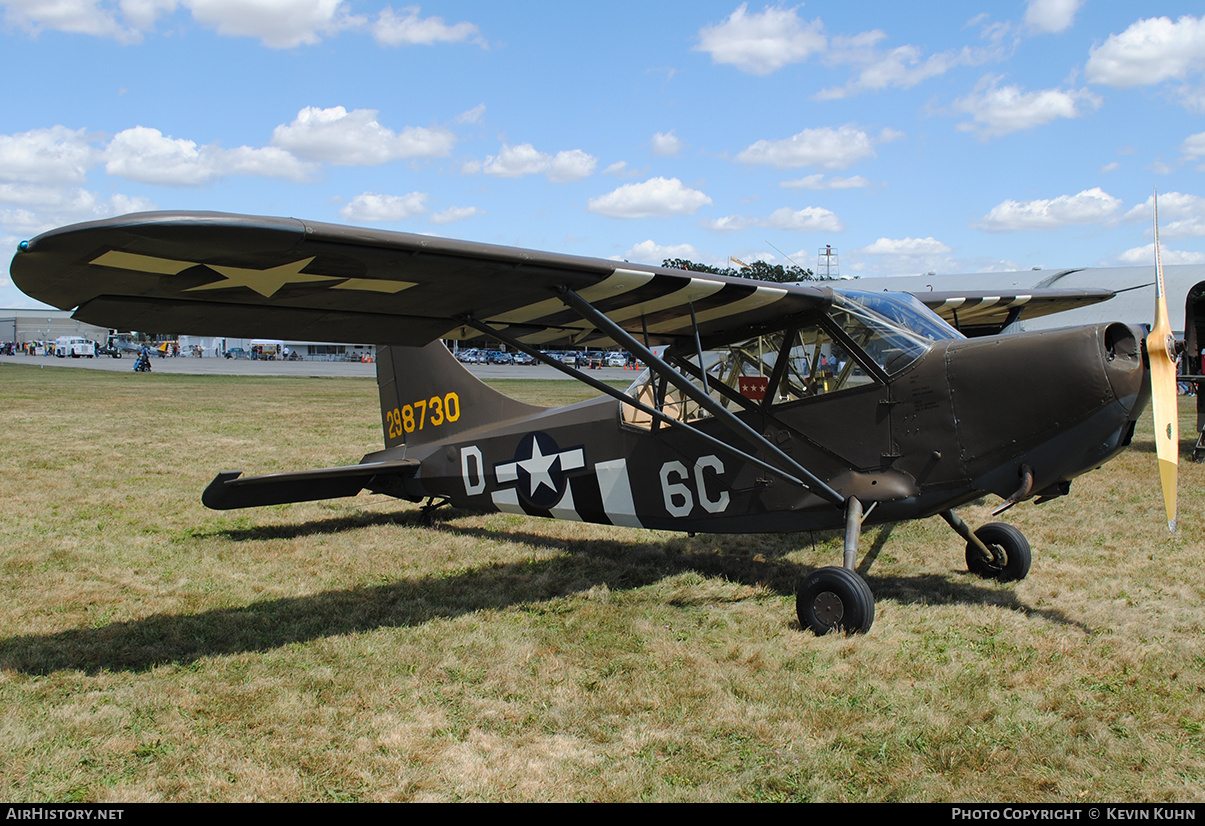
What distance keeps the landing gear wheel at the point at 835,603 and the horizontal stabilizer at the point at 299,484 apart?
167 inches

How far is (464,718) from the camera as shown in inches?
151

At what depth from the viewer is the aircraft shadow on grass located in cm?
467

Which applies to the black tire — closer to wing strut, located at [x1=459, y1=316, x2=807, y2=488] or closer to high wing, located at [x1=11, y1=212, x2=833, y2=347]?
wing strut, located at [x1=459, y1=316, x2=807, y2=488]

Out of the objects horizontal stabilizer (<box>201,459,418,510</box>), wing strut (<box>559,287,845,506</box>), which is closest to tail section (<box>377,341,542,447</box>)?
horizontal stabilizer (<box>201,459,418,510</box>)

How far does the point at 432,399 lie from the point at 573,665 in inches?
169

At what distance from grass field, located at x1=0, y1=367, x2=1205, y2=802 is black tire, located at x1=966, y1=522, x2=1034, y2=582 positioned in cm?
15

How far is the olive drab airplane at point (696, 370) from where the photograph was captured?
394 cm


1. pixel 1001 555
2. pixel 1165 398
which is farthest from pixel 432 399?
pixel 1165 398

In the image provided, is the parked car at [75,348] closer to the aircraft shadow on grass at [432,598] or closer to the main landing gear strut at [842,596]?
the aircraft shadow on grass at [432,598]

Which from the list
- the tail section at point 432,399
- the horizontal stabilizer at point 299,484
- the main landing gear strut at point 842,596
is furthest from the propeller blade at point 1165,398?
the horizontal stabilizer at point 299,484

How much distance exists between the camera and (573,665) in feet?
14.7
